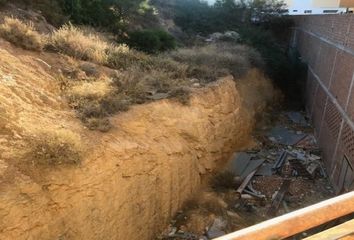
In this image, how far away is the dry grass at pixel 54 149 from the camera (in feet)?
17.3

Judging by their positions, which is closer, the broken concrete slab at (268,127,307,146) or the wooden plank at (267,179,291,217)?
the wooden plank at (267,179,291,217)

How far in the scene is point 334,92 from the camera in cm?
1130

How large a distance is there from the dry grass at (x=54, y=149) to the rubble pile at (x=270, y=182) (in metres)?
2.95

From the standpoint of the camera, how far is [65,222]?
17.4ft

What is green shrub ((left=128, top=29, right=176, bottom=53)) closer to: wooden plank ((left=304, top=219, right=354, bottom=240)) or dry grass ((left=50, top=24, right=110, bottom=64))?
dry grass ((left=50, top=24, right=110, bottom=64))

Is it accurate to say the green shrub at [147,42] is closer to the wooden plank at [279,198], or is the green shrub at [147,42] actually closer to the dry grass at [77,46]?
the dry grass at [77,46]

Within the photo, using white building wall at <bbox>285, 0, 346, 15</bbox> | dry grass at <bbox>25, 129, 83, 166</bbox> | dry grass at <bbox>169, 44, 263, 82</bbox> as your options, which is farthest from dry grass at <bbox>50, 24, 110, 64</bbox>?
white building wall at <bbox>285, 0, 346, 15</bbox>

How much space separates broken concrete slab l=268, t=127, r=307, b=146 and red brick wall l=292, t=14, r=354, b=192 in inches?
28.2

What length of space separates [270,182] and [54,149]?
644 cm

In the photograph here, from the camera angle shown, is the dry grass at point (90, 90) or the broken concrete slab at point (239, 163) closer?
the dry grass at point (90, 90)

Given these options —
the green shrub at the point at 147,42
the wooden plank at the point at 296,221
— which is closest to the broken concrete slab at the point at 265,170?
the green shrub at the point at 147,42

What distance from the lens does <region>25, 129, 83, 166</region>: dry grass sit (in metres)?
5.29

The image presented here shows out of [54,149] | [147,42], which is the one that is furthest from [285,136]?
[54,149]

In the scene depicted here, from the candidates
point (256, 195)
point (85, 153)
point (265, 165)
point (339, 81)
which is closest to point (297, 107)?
point (339, 81)
